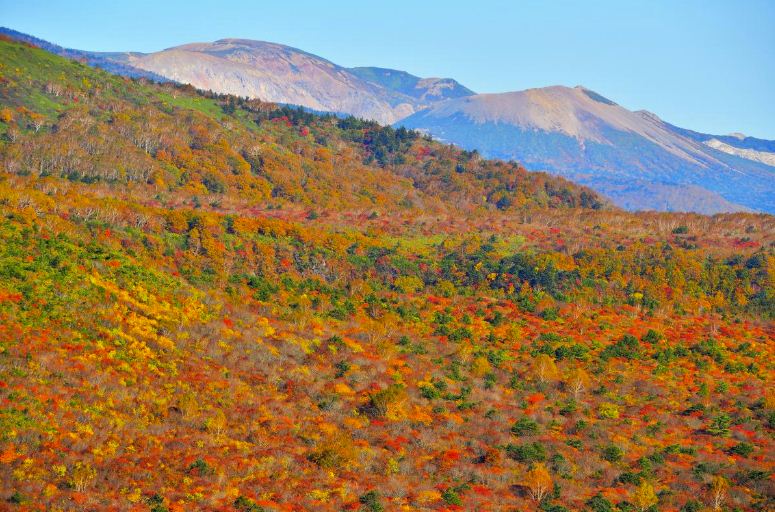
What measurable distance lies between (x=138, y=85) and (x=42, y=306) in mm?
121706

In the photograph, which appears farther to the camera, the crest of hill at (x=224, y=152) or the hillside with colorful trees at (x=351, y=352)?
the crest of hill at (x=224, y=152)

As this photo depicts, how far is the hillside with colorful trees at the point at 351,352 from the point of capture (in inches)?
1284

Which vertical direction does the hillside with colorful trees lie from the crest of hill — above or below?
below

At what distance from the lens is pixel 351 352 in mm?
51438

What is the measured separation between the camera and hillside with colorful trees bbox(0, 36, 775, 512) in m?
32.6

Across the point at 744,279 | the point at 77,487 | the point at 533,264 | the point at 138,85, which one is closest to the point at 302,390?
the point at 77,487

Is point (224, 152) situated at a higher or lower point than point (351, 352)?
higher

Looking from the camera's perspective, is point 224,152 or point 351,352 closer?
point 351,352

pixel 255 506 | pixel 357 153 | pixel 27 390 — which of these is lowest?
pixel 255 506

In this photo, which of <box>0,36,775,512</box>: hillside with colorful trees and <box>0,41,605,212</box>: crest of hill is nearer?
<box>0,36,775,512</box>: hillside with colorful trees

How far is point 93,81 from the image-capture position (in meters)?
138

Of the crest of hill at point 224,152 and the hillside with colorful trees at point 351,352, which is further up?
the crest of hill at point 224,152

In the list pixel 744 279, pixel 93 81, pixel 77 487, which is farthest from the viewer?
pixel 93 81

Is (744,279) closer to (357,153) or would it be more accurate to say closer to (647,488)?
(647,488)
